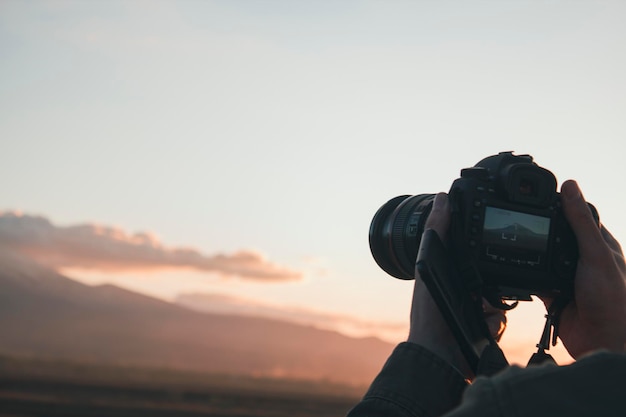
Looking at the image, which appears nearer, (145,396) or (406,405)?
(406,405)

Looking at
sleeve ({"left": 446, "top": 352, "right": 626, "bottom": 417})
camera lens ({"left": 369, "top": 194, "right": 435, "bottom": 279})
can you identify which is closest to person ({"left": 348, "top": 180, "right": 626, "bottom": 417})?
sleeve ({"left": 446, "top": 352, "right": 626, "bottom": 417})

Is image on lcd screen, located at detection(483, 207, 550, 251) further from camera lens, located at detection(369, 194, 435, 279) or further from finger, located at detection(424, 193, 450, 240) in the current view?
camera lens, located at detection(369, 194, 435, 279)

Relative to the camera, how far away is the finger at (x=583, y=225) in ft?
6.24

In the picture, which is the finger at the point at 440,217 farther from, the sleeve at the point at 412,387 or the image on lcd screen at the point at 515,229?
the sleeve at the point at 412,387

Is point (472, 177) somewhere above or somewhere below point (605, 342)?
above

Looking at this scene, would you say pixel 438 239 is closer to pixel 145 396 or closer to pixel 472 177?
pixel 472 177

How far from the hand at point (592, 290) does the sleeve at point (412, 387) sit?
552mm

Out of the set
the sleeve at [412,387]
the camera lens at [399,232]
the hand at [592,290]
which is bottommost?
the sleeve at [412,387]

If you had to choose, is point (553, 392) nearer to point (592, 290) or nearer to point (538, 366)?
point (538, 366)

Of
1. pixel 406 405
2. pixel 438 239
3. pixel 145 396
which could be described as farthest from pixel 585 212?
pixel 145 396

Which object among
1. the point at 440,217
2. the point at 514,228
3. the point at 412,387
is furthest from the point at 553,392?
the point at 514,228

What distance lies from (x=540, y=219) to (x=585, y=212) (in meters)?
0.11

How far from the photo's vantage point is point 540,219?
78.3 inches

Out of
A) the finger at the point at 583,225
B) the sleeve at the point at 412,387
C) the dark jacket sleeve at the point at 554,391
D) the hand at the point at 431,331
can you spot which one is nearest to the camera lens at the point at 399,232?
the finger at the point at 583,225
